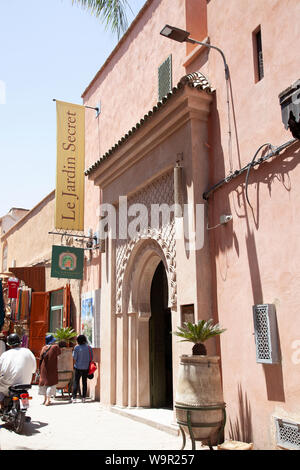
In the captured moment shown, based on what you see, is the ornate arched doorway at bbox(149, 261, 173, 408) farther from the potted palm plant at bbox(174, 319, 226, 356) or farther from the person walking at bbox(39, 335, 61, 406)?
the potted palm plant at bbox(174, 319, 226, 356)

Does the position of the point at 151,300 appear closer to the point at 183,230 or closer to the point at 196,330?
the point at 183,230

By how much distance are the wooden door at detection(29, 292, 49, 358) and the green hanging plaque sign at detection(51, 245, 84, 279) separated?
3740mm

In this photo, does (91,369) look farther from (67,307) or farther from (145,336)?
(67,307)

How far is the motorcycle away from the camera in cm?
725

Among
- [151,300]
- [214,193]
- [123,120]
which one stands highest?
[123,120]

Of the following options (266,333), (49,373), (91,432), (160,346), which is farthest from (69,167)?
(266,333)

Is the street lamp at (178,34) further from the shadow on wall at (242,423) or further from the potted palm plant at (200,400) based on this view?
the shadow on wall at (242,423)

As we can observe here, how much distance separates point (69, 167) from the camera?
12812 mm

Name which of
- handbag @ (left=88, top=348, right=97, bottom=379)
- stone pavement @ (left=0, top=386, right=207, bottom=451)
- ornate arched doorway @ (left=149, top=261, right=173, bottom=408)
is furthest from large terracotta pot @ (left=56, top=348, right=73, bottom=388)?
ornate arched doorway @ (left=149, top=261, right=173, bottom=408)

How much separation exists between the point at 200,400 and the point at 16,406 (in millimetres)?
3229

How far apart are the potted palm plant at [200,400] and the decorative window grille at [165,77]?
5842mm

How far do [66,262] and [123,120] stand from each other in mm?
4110
